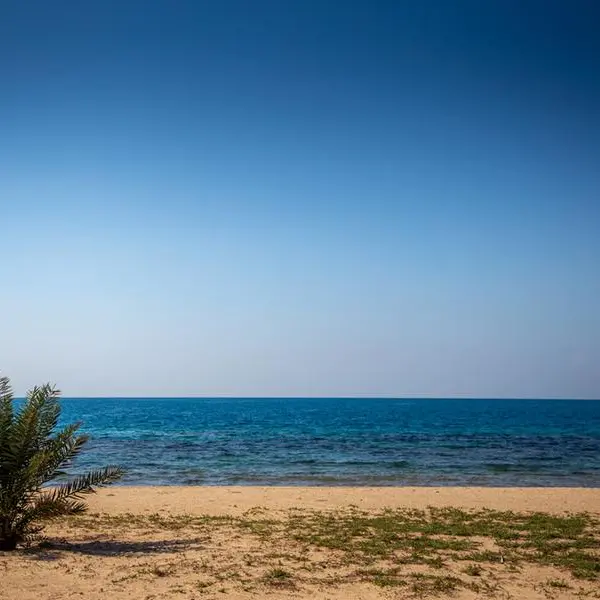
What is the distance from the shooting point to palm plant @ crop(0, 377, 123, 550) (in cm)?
1053

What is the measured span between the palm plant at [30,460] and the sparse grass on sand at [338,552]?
0.62m

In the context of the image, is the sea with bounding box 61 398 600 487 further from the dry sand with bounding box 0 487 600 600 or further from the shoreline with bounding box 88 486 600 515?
the dry sand with bounding box 0 487 600 600

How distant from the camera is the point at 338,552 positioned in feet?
36.3

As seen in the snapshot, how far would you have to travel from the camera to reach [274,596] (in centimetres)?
837

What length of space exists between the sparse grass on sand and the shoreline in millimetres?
1673

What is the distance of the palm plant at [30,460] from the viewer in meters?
10.5

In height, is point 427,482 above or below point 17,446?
below

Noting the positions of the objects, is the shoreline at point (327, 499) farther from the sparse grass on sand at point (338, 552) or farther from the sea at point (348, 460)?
the sea at point (348, 460)

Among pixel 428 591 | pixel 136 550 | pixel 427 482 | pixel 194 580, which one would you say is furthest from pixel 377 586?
pixel 427 482

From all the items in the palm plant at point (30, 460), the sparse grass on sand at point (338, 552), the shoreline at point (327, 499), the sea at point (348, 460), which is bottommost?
the sea at point (348, 460)

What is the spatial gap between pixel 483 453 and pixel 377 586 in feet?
111

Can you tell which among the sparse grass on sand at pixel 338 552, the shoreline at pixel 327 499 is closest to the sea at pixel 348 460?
the shoreline at pixel 327 499

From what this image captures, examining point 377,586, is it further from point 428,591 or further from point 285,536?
point 285,536

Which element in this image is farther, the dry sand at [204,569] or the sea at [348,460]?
the sea at [348,460]
